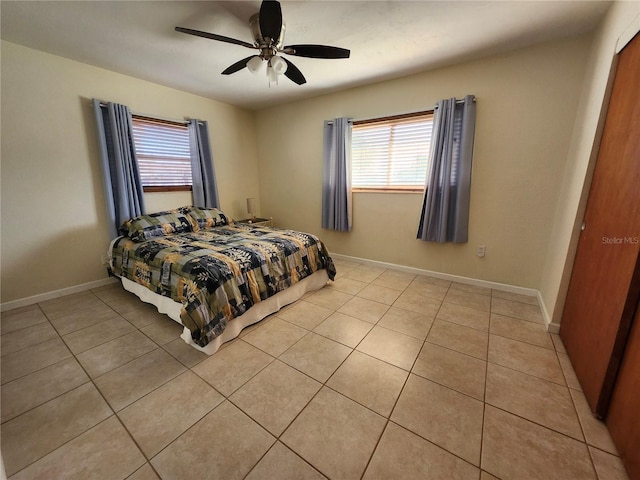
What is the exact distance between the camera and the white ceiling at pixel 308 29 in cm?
176

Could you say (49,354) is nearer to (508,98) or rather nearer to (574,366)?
(574,366)

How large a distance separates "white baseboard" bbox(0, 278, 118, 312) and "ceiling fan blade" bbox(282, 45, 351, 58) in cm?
318

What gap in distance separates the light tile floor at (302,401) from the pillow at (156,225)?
85 cm

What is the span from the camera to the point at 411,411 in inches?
52.7

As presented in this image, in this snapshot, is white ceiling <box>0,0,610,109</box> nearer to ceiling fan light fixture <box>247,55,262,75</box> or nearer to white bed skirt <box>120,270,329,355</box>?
ceiling fan light fixture <box>247,55,262,75</box>

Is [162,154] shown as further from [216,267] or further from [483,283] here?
[483,283]

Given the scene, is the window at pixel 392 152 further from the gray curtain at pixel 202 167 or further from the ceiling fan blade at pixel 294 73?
the gray curtain at pixel 202 167

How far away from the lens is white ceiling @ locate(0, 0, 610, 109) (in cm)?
176

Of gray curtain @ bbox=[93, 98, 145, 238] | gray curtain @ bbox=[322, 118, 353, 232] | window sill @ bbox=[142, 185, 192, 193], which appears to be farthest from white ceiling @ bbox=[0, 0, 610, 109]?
window sill @ bbox=[142, 185, 192, 193]

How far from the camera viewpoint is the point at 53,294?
2633 millimetres

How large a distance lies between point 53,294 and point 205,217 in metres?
1.69

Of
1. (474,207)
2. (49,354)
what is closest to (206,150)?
(49,354)

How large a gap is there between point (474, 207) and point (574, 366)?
64.5 inches

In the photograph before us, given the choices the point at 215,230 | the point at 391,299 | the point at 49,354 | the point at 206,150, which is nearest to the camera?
the point at 49,354
